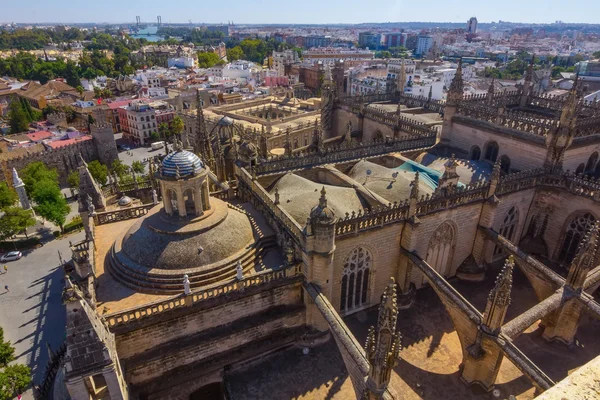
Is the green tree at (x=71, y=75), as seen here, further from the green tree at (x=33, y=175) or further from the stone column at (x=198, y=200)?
the stone column at (x=198, y=200)

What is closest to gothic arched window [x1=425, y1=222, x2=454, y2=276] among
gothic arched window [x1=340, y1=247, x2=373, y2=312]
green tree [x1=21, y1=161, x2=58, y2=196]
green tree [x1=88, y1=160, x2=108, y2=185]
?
gothic arched window [x1=340, y1=247, x2=373, y2=312]

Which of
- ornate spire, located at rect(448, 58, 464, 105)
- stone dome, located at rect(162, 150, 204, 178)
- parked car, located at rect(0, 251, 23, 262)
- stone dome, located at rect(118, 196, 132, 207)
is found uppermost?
ornate spire, located at rect(448, 58, 464, 105)

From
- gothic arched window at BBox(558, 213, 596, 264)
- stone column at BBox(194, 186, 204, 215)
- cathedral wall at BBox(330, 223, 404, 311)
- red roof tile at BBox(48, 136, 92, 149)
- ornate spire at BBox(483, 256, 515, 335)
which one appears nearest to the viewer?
ornate spire at BBox(483, 256, 515, 335)

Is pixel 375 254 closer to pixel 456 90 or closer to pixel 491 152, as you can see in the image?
pixel 491 152

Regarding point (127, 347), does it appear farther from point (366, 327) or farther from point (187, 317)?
point (366, 327)

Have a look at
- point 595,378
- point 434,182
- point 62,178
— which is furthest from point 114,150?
point 595,378

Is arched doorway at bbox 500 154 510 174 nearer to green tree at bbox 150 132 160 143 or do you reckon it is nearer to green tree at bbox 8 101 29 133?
green tree at bbox 150 132 160 143

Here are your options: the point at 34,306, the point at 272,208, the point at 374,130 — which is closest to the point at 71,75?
the point at 34,306
